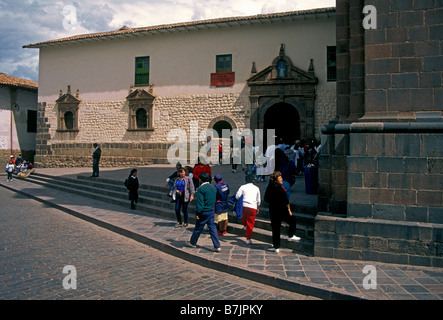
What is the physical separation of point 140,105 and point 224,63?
243 inches

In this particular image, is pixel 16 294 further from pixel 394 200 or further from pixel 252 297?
pixel 394 200

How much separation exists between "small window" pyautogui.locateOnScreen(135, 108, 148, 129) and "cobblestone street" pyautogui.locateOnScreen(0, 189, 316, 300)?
15403 mm

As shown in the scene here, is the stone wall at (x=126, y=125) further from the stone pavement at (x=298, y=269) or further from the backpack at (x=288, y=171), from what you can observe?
the stone pavement at (x=298, y=269)

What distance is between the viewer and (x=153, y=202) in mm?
11773

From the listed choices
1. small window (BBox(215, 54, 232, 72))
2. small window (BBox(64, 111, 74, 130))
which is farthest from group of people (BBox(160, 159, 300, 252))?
small window (BBox(64, 111, 74, 130))

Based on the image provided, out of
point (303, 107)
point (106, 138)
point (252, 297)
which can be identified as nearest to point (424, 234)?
point (252, 297)

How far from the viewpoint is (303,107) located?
19.8 meters

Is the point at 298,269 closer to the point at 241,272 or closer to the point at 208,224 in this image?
the point at 241,272

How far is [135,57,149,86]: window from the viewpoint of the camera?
23672mm

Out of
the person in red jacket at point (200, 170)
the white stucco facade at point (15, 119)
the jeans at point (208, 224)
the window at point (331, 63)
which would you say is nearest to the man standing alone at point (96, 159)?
the person in red jacket at point (200, 170)

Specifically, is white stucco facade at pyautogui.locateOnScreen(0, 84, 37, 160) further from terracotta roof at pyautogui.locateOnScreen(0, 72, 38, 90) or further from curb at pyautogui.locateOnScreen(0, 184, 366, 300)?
curb at pyautogui.locateOnScreen(0, 184, 366, 300)

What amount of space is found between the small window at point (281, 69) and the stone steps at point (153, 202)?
10.7 m
